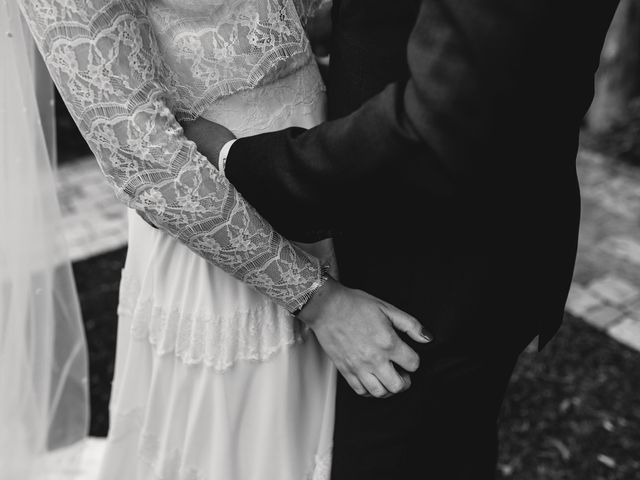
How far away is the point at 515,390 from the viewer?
2756 mm

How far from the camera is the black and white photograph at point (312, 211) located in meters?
0.86

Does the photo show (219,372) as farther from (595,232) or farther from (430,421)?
(595,232)

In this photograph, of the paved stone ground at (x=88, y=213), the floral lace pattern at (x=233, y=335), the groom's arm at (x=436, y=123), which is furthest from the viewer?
the paved stone ground at (x=88, y=213)

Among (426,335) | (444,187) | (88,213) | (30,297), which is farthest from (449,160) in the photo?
(88,213)

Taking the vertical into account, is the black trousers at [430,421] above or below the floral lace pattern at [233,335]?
below

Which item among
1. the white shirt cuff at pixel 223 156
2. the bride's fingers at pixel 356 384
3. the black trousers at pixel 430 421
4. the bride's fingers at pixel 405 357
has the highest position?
the white shirt cuff at pixel 223 156

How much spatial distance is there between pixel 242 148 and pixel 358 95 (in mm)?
215

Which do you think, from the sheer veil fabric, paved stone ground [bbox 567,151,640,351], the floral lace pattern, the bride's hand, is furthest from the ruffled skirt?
paved stone ground [bbox 567,151,640,351]

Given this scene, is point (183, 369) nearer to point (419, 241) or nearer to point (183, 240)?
point (183, 240)

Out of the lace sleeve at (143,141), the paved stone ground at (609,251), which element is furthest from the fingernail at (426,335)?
the paved stone ground at (609,251)

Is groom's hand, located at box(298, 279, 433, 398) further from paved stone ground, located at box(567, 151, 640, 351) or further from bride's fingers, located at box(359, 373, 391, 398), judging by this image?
paved stone ground, located at box(567, 151, 640, 351)

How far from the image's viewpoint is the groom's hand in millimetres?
1076

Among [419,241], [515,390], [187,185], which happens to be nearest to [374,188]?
[419,241]

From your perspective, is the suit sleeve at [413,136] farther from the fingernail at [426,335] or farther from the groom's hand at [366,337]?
the fingernail at [426,335]
